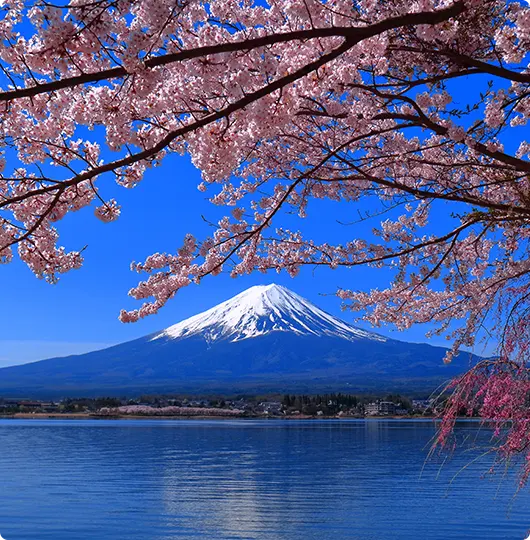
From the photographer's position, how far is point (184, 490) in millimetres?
20922

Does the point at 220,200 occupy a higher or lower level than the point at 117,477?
higher

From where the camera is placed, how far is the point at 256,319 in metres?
178

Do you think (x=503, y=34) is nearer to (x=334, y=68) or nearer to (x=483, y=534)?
(x=334, y=68)

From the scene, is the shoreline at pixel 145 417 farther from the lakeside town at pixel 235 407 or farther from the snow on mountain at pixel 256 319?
the snow on mountain at pixel 256 319

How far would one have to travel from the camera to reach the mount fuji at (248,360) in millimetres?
133525

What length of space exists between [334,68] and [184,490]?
1819 centimetres

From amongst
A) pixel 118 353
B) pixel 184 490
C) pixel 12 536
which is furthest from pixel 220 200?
pixel 118 353

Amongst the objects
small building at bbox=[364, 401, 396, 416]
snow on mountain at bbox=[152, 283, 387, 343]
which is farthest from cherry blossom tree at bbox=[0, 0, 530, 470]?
snow on mountain at bbox=[152, 283, 387, 343]

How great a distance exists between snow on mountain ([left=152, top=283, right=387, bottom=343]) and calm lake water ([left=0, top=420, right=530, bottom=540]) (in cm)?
12933

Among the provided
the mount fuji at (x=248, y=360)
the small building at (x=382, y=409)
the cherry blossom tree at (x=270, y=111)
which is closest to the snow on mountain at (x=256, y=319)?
the mount fuji at (x=248, y=360)

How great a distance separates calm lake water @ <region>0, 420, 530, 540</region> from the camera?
49.3 feet

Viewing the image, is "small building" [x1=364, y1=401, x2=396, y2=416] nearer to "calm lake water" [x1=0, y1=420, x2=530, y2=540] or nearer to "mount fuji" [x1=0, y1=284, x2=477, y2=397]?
"mount fuji" [x1=0, y1=284, x2=477, y2=397]

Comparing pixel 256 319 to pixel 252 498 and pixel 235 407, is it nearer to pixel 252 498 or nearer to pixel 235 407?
pixel 235 407

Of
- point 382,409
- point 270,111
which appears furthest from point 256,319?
point 270,111
